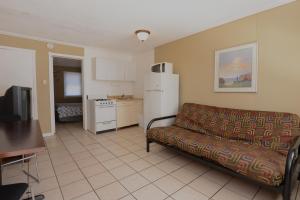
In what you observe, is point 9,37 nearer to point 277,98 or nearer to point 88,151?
point 88,151

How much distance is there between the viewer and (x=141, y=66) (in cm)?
490

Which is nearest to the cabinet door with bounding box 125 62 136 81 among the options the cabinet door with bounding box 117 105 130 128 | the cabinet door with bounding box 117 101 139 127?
the cabinet door with bounding box 117 101 139 127

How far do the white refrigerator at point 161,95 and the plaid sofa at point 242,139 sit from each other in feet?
2.01

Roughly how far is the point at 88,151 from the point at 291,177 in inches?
112

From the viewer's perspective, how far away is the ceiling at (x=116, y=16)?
6.97 ft

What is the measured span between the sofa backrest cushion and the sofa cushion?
0.13 meters

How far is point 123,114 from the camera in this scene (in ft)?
14.4

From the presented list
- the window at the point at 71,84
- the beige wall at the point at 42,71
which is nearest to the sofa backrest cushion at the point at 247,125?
the beige wall at the point at 42,71

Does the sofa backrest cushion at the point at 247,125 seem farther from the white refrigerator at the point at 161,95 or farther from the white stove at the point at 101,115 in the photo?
the white stove at the point at 101,115

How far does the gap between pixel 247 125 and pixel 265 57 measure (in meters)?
1.05

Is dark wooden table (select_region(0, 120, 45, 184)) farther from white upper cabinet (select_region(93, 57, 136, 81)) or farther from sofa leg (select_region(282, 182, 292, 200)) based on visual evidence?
white upper cabinet (select_region(93, 57, 136, 81))

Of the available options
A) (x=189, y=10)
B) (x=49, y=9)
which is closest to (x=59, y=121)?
(x=49, y=9)

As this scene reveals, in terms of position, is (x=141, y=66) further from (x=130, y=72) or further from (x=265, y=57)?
(x=265, y=57)

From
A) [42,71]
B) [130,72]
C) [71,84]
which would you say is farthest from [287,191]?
[71,84]
